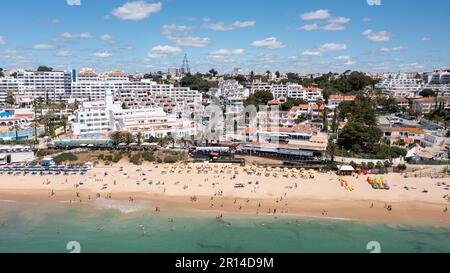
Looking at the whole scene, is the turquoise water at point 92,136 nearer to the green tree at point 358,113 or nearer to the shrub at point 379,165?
the shrub at point 379,165

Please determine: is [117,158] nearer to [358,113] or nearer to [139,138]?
[139,138]

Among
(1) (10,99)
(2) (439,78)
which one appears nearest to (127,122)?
(1) (10,99)

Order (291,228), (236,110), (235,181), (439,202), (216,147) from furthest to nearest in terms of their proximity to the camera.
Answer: (236,110)
(216,147)
(235,181)
(439,202)
(291,228)

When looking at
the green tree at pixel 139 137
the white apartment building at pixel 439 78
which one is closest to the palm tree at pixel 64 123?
the green tree at pixel 139 137

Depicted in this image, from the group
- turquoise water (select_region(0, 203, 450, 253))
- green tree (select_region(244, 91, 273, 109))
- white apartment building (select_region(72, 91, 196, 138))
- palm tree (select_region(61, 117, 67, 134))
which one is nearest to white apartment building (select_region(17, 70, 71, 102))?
palm tree (select_region(61, 117, 67, 134))
